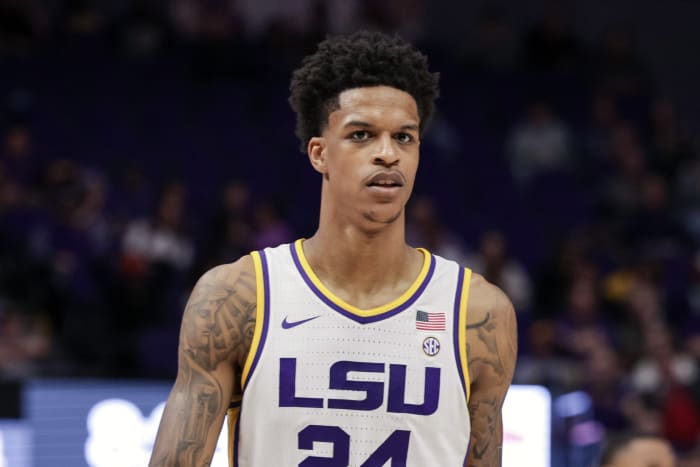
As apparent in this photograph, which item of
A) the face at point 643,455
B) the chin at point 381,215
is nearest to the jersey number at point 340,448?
the chin at point 381,215

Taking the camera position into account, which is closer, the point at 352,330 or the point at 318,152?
the point at 352,330

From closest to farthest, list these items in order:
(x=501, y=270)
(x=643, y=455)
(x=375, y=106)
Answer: (x=375, y=106), (x=643, y=455), (x=501, y=270)

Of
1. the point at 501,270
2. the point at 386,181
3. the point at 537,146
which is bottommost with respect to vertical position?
the point at 386,181

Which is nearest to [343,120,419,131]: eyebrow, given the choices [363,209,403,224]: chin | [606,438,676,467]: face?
[363,209,403,224]: chin

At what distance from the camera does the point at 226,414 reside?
314 centimetres

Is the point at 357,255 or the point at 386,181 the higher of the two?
the point at 386,181

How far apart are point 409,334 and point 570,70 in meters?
10.4

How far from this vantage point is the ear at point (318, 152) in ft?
10.6

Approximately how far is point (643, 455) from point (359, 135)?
1930 mm

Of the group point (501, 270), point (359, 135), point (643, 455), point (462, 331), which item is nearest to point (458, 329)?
point (462, 331)

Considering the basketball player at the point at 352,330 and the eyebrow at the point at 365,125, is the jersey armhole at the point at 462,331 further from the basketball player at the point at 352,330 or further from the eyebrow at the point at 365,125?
the eyebrow at the point at 365,125

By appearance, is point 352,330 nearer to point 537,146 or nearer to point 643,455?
point 643,455

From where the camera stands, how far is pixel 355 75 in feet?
10.4

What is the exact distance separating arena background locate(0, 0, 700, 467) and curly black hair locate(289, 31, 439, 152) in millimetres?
3787
